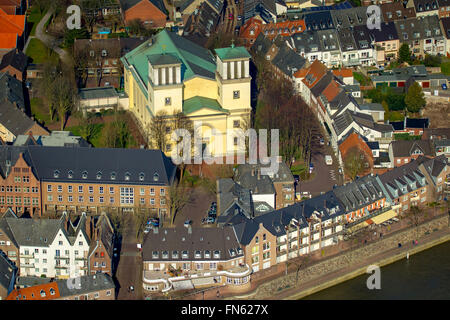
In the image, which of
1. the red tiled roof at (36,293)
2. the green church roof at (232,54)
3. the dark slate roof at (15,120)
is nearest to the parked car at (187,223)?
the red tiled roof at (36,293)

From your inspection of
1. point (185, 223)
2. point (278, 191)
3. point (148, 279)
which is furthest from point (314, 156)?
point (148, 279)

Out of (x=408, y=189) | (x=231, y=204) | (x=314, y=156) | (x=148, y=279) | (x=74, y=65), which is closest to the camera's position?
(x=148, y=279)

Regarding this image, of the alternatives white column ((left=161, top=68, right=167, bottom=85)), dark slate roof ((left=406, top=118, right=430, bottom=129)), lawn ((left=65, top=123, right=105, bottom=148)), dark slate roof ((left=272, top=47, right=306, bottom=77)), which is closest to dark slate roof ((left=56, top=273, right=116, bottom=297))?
lawn ((left=65, top=123, right=105, bottom=148))

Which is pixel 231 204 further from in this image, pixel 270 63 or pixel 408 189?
pixel 270 63

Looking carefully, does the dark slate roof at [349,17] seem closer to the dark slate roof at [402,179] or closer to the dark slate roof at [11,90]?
the dark slate roof at [402,179]

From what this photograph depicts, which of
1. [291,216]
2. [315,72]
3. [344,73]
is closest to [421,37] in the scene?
[344,73]
